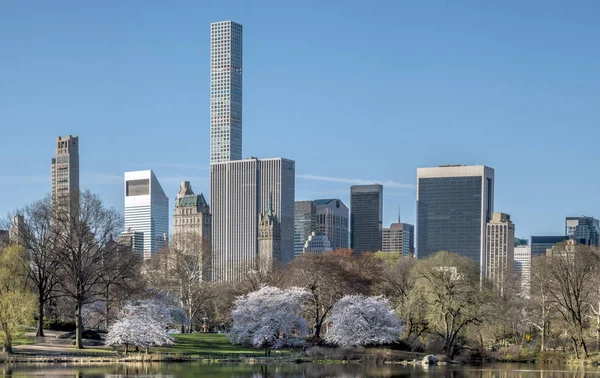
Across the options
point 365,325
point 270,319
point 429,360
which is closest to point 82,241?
point 270,319

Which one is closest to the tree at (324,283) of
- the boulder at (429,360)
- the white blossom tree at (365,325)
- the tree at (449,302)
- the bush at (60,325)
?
the white blossom tree at (365,325)

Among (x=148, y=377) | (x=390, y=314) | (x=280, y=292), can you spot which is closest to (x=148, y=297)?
(x=280, y=292)

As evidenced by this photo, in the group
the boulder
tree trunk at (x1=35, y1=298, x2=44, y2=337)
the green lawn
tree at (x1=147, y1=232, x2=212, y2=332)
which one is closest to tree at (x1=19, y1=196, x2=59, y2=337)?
tree trunk at (x1=35, y1=298, x2=44, y2=337)

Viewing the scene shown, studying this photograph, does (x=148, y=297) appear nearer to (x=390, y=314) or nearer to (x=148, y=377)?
(x=390, y=314)

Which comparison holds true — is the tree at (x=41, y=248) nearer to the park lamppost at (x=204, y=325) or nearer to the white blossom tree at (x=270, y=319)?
the white blossom tree at (x=270, y=319)

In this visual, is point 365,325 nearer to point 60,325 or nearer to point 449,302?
point 449,302

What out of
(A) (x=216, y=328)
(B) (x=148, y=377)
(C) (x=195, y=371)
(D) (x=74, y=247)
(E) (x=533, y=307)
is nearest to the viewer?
(B) (x=148, y=377)

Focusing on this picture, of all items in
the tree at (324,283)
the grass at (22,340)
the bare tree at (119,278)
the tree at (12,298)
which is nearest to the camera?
the tree at (12,298)
